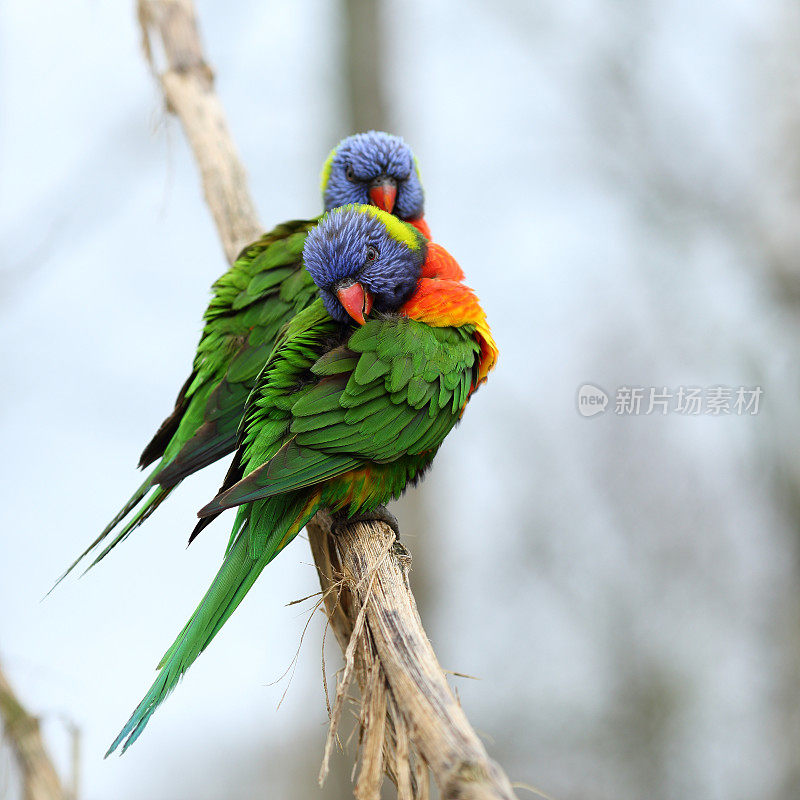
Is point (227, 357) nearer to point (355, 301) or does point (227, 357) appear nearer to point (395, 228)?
point (355, 301)

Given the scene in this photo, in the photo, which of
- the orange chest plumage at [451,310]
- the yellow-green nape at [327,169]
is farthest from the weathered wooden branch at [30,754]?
the yellow-green nape at [327,169]

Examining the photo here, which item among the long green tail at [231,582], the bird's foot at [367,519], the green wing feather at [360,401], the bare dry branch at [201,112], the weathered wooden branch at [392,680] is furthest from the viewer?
the bare dry branch at [201,112]

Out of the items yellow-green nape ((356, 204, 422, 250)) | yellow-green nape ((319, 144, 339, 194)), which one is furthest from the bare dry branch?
yellow-green nape ((356, 204, 422, 250))

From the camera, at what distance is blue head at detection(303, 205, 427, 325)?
246cm

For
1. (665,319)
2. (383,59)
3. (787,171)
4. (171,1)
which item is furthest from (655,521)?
(171,1)

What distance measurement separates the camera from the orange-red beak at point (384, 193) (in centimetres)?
348

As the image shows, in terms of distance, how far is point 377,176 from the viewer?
11.5 ft

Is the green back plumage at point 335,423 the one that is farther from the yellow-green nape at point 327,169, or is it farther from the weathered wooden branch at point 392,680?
the yellow-green nape at point 327,169

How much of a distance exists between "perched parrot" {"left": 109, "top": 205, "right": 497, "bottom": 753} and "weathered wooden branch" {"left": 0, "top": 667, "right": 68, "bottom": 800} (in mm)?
368

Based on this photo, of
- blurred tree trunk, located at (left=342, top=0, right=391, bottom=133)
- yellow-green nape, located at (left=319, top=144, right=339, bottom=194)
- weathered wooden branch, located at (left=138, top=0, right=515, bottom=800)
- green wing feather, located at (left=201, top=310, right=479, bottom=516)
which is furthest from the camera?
blurred tree trunk, located at (left=342, top=0, right=391, bottom=133)

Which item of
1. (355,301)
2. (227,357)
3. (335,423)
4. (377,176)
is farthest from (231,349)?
(377,176)

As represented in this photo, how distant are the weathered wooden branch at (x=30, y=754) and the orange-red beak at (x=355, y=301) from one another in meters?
1.33

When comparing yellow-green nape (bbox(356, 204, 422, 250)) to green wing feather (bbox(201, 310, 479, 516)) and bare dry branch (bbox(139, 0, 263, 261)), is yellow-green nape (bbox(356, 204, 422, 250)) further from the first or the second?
bare dry branch (bbox(139, 0, 263, 261))

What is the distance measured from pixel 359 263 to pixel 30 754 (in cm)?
155
